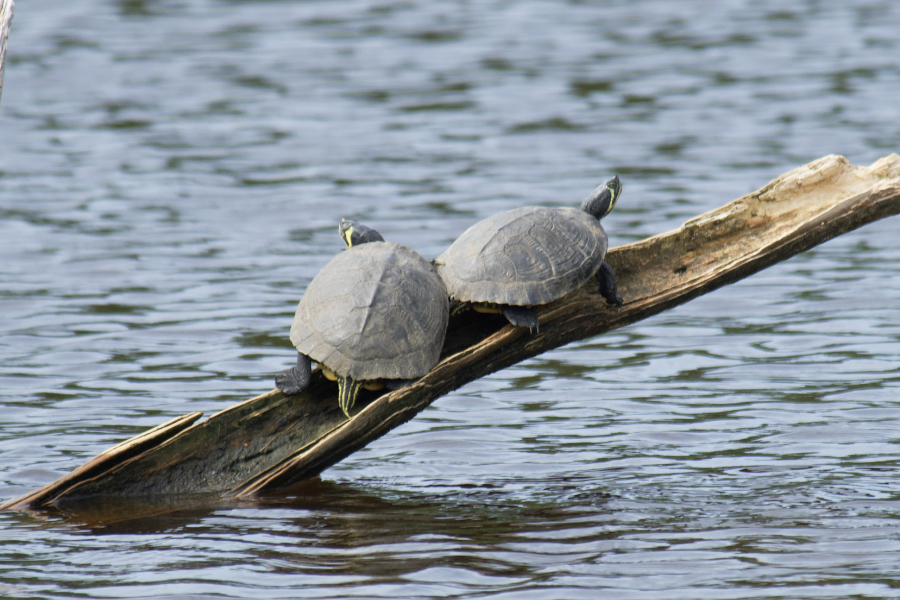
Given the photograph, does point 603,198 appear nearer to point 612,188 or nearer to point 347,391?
point 612,188

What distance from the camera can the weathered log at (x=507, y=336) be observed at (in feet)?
18.2

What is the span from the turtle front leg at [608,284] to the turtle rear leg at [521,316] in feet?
1.35

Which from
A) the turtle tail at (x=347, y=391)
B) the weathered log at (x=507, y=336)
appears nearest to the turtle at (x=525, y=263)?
the weathered log at (x=507, y=336)

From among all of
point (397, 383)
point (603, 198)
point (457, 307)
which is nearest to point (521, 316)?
point (457, 307)

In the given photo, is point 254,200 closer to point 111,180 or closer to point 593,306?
point 111,180

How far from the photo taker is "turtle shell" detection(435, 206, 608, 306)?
5.41 meters

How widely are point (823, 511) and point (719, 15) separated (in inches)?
622

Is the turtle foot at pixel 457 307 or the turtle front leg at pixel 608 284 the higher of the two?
the turtle front leg at pixel 608 284

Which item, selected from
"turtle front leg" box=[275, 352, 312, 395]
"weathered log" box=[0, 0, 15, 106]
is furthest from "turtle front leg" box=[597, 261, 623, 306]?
"weathered log" box=[0, 0, 15, 106]

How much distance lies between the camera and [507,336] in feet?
17.8

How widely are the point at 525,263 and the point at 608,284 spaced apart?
16.7 inches

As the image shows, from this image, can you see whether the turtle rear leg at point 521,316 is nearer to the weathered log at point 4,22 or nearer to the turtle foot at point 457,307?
the turtle foot at point 457,307

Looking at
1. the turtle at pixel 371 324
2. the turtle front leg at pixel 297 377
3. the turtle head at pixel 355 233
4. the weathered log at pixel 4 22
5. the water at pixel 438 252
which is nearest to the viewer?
the weathered log at pixel 4 22

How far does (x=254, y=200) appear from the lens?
1217cm
